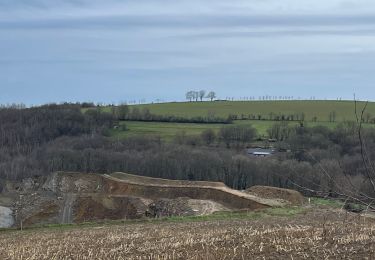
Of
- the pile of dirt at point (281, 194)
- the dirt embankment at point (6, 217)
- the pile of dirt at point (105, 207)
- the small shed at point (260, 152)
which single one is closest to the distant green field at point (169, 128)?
the small shed at point (260, 152)

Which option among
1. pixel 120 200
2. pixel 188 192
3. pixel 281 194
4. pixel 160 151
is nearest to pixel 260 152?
pixel 160 151

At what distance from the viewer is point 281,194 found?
160 ft

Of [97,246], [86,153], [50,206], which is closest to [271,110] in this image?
[86,153]

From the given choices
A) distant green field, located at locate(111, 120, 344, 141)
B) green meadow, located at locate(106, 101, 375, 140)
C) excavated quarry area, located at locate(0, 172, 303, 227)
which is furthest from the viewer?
green meadow, located at locate(106, 101, 375, 140)

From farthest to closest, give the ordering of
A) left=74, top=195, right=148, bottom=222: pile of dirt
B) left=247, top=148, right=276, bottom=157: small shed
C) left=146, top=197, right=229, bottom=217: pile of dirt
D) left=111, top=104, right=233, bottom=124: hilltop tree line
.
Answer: left=111, top=104, right=233, bottom=124: hilltop tree line
left=247, top=148, right=276, bottom=157: small shed
left=74, top=195, right=148, bottom=222: pile of dirt
left=146, top=197, right=229, bottom=217: pile of dirt

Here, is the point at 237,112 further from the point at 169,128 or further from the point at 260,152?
the point at 260,152

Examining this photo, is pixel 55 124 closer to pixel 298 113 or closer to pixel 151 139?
pixel 151 139

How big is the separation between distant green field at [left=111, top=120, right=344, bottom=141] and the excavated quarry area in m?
43.0

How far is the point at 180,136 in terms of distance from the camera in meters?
101

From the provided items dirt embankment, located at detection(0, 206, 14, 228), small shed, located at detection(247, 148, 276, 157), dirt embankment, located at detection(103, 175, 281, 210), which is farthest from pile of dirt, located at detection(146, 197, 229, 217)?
small shed, located at detection(247, 148, 276, 157)

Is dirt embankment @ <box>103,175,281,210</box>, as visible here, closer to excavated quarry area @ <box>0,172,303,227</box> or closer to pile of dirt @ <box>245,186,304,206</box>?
excavated quarry area @ <box>0,172,303,227</box>

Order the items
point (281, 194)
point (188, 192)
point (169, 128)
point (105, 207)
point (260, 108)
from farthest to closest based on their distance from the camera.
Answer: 1. point (260, 108)
2. point (169, 128)
3. point (188, 192)
4. point (105, 207)
5. point (281, 194)

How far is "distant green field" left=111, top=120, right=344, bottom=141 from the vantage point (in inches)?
4122

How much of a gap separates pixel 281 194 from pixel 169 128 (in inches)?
2622
